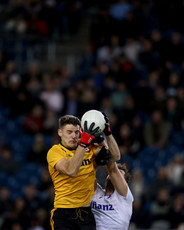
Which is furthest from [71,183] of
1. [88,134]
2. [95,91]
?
[95,91]

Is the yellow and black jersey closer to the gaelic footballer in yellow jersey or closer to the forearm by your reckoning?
the gaelic footballer in yellow jersey

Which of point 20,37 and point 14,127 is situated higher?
point 20,37

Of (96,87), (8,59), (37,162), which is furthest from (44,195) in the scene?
(8,59)

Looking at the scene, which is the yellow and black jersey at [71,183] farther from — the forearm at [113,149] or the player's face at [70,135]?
the forearm at [113,149]

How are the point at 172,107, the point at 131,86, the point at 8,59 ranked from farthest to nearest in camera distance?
the point at 8,59 → the point at 131,86 → the point at 172,107

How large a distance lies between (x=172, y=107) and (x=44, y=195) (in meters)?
3.38

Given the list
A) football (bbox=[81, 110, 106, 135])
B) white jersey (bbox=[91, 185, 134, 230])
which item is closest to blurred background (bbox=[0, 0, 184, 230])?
white jersey (bbox=[91, 185, 134, 230])

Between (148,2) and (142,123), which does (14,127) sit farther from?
(148,2)

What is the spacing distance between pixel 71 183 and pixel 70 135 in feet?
1.63

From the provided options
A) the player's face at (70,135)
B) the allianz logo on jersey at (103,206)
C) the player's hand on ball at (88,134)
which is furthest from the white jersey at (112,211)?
the player's hand on ball at (88,134)

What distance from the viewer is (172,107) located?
13555 millimetres

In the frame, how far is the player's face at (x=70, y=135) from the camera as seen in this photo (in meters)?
6.48

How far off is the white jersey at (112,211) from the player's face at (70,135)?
673 millimetres

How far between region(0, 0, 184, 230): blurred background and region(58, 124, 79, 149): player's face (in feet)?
17.5
